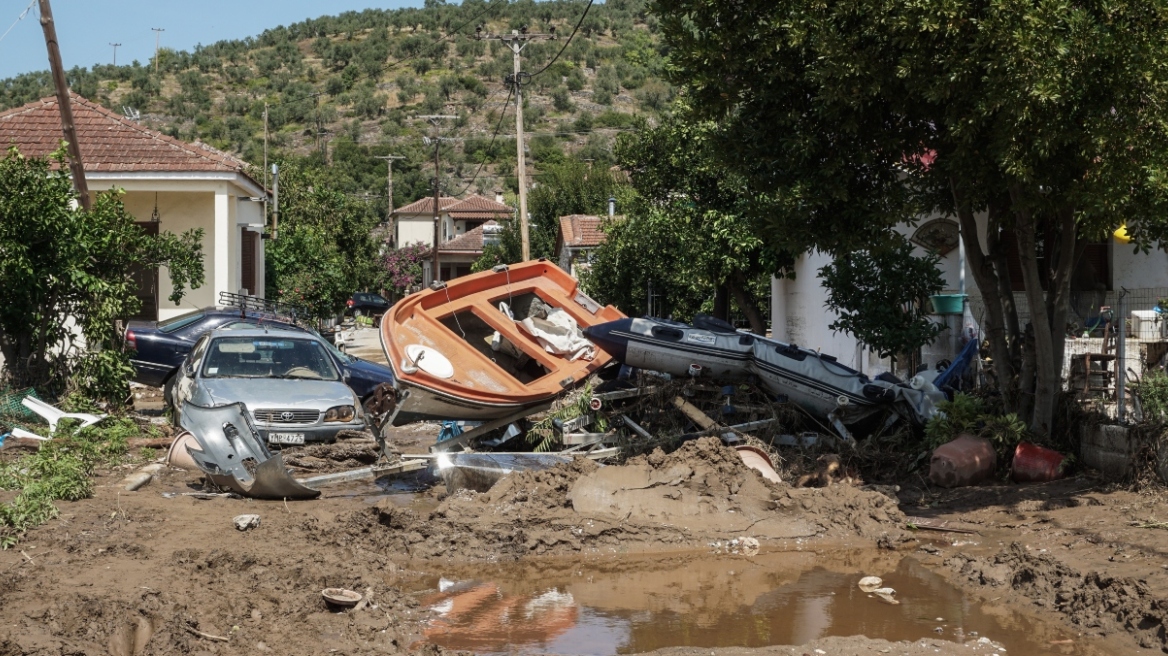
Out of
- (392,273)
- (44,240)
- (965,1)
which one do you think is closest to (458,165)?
(392,273)

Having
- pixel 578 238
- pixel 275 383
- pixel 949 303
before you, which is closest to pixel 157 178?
pixel 275 383

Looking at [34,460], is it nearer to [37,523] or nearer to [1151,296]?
[37,523]

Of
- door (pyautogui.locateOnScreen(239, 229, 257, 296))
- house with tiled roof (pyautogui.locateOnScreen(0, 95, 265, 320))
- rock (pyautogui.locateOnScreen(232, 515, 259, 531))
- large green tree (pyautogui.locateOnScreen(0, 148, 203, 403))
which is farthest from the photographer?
door (pyautogui.locateOnScreen(239, 229, 257, 296))

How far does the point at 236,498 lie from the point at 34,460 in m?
2.20

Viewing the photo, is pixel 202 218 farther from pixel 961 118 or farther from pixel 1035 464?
pixel 1035 464

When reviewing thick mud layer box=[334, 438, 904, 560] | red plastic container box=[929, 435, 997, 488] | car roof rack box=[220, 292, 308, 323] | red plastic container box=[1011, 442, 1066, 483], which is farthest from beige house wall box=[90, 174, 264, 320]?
red plastic container box=[1011, 442, 1066, 483]

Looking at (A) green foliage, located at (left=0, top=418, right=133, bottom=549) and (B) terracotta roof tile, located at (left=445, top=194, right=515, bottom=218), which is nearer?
(A) green foliage, located at (left=0, top=418, right=133, bottom=549)

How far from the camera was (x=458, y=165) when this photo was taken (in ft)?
325

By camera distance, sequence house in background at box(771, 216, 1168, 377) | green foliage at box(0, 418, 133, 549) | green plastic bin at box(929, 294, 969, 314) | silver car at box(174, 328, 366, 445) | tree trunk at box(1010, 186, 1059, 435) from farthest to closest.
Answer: green plastic bin at box(929, 294, 969, 314), house in background at box(771, 216, 1168, 377), silver car at box(174, 328, 366, 445), tree trunk at box(1010, 186, 1059, 435), green foliage at box(0, 418, 133, 549)

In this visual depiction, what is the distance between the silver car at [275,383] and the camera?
41.9 ft

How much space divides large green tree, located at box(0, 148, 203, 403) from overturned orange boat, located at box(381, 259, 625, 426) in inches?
191

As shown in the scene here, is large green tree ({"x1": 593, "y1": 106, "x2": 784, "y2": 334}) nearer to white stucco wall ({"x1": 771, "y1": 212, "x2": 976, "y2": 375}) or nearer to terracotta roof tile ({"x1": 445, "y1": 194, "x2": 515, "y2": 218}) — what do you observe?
white stucco wall ({"x1": 771, "y1": 212, "x2": 976, "y2": 375})

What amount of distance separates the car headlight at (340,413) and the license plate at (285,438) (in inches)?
17.0

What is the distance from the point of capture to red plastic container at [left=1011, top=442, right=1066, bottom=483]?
11031mm
